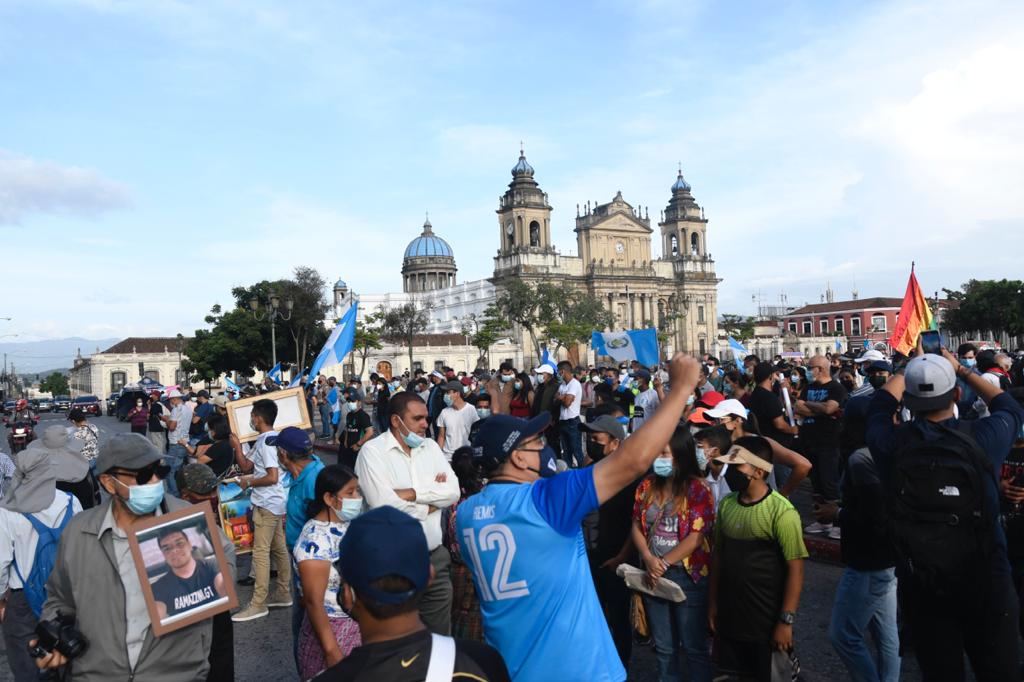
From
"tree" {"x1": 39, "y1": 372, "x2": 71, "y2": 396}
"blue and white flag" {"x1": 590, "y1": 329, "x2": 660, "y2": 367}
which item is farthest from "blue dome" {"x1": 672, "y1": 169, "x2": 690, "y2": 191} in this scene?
"tree" {"x1": 39, "y1": 372, "x2": 71, "y2": 396}

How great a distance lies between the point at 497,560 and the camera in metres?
3.04

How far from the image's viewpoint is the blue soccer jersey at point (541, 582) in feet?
9.73

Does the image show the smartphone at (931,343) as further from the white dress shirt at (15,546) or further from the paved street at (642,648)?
the white dress shirt at (15,546)

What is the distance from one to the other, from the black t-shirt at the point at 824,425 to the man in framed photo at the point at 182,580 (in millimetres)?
7015

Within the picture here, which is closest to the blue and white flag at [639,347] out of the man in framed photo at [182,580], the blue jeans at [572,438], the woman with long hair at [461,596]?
the blue jeans at [572,438]

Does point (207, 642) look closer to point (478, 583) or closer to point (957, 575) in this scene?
point (478, 583)

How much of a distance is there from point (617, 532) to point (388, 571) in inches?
125

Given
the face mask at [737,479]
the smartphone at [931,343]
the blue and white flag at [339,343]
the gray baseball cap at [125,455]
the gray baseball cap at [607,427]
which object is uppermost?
the blue and white flag at [339,343]

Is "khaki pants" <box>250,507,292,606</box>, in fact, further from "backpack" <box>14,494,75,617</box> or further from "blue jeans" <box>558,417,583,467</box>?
"blue jeans" <box>558,417,583,467</box>

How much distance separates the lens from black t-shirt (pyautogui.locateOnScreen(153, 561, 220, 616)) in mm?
3164

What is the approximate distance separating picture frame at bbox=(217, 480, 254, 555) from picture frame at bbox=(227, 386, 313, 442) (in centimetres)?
111

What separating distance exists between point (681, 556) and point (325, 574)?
1.86 m

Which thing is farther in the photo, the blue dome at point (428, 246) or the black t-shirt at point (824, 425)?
the blue dome at point (428, 246)

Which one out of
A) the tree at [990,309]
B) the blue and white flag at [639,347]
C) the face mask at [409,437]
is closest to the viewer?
the face mask at [409,437]
